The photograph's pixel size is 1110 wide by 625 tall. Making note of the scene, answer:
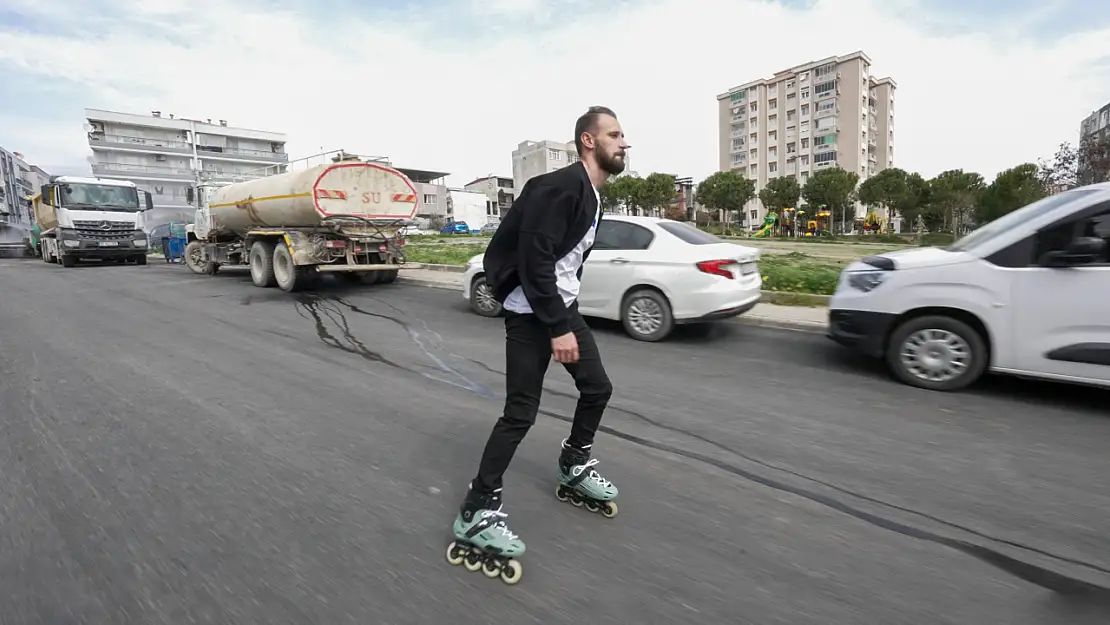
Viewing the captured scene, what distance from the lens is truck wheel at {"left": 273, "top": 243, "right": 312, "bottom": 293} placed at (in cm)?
1121

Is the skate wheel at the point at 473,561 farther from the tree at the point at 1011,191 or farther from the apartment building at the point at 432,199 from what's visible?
the apartment building at the point at 432,199

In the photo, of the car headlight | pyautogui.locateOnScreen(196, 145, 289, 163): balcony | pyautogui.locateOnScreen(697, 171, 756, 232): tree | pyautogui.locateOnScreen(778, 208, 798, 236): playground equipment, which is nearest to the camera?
the car headlight

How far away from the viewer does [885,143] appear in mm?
81188

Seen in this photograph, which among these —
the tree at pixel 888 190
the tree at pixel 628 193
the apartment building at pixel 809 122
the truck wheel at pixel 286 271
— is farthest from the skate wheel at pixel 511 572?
the apartment building at pixel 809 122

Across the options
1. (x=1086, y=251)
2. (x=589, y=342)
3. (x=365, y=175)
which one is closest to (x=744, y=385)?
(x=1086, y=251)

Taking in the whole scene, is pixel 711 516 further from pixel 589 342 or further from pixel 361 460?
pixel 361 460

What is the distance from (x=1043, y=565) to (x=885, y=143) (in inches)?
3694

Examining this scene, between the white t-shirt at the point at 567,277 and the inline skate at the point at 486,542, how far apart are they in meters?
0.80

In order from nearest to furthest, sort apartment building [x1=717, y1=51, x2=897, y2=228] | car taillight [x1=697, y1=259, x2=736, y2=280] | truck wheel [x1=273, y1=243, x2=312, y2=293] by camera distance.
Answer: car taillight [x1=697, y1=259, x2=736, y2=280]
truck wheel [x1=273, y1=243, x2=312, y2=293]
apartment building [x1=717, y1=51, x2=897, y2=228]

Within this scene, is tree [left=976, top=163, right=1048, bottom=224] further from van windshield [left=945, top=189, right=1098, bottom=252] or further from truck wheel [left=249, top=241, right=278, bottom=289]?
truck wheel [left=249, top=241, right=278, bottom=289]

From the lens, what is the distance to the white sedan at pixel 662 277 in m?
6.67

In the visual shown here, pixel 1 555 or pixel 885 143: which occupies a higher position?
pixel 885 143

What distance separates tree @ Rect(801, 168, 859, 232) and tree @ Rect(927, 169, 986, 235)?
661 centimetres

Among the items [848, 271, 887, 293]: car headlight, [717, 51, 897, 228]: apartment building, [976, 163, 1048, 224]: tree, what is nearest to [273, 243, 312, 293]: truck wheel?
[848, 271, 887, 293]: car headlight
